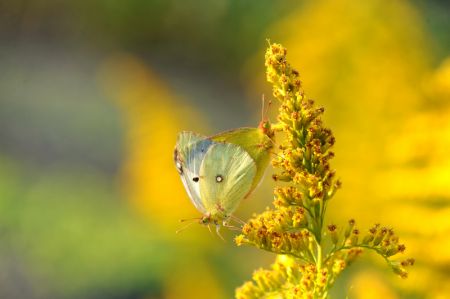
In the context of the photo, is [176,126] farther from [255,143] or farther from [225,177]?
[255,143]

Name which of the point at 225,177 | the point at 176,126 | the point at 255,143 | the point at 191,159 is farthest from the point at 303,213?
the point at 176,126

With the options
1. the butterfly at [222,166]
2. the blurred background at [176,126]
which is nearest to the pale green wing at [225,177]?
the butterfly at [222,166]

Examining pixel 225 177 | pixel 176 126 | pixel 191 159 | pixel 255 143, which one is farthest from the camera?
pixel 176 126

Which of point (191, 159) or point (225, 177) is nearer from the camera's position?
point (225, 177)

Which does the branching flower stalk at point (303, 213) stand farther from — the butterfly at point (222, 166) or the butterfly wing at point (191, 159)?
the butterfly wing at point (191, 159)

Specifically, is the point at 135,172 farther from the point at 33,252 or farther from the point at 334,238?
the point at 334,238

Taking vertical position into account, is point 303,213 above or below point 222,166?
below
